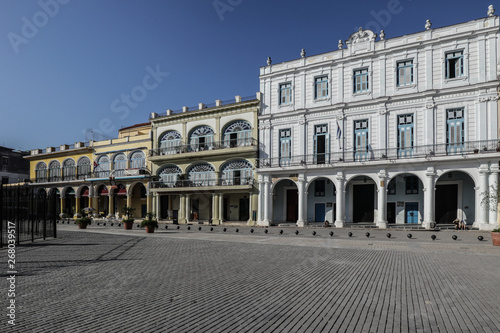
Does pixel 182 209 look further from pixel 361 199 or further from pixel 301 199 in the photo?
pixel 361 199

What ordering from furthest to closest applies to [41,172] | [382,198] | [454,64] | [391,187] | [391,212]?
[41,172] < [391,212] < [391,187] < [382,198] < [454,64]

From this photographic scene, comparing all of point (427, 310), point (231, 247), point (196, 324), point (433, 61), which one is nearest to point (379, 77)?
point (433, 61)

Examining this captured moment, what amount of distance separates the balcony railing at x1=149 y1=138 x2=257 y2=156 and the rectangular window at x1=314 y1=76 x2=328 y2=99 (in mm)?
7096

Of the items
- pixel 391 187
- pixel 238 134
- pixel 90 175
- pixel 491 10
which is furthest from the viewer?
pixel 90 175

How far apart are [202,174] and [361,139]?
53.0ft

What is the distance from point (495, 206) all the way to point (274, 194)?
1702 cm

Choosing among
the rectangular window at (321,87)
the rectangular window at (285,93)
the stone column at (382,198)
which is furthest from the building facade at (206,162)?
the stone column at (382,198)

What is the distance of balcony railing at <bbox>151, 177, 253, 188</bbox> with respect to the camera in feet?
108

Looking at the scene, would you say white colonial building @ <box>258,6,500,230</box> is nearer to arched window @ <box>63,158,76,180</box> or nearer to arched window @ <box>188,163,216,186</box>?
arched window @ <box>188,163,216,186</box>

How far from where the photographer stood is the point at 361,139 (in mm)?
28312

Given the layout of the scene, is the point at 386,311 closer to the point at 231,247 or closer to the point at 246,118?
the point at 231,247

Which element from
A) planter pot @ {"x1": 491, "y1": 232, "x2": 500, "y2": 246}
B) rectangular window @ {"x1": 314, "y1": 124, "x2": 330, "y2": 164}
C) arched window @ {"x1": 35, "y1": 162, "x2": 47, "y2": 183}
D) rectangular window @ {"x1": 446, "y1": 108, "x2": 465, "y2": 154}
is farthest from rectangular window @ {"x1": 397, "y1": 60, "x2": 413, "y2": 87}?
arched window @ {"x1": 35, "y1": 162, "x2": 47, "y2": 183}

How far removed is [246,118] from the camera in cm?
3338

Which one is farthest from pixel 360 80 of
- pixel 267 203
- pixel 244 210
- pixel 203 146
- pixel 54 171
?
pixel 54 171
